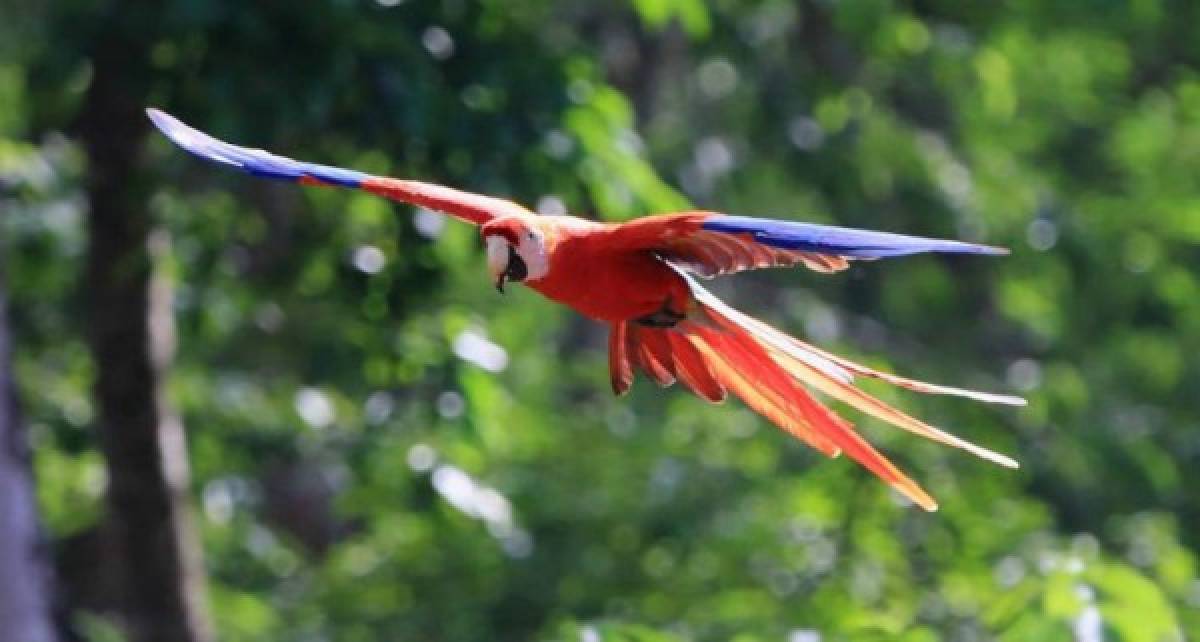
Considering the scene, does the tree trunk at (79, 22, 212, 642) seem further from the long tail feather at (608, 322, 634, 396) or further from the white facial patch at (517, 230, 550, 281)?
the white facial patch at (517, 230, 550, 281)

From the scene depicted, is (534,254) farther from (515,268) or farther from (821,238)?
(821,238)

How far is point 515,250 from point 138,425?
2.65 meters

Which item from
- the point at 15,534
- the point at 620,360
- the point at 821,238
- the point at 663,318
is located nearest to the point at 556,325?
the point at 15,534

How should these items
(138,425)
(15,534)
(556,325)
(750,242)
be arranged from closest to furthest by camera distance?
(750,242)
(15,534)
(138,425)
(556,325)

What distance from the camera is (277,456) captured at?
5.12 meters

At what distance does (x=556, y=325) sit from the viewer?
20.6 ft

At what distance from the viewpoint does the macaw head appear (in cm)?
201

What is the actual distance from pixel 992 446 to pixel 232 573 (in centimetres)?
262

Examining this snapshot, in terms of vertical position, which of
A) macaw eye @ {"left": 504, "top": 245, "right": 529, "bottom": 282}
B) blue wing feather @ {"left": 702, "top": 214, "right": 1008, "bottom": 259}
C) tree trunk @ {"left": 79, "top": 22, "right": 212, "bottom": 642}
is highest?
tree trunk @ {"left": 79, "top": 22, "right": 212, "bottom": 642}

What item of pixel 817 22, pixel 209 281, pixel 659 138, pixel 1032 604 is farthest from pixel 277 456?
pixel 1032 604

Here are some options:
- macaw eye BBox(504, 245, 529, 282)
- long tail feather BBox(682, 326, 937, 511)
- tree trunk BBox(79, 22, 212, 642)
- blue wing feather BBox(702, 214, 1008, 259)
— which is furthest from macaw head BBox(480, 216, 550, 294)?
tree trunk BBox(79, 22, 212, 642)

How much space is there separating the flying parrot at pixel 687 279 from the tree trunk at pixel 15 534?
1698mm

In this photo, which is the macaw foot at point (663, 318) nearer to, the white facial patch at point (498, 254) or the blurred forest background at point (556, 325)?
the white facial patch at point (498, 254)

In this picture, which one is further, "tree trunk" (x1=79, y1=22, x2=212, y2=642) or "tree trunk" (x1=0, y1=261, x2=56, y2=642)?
"tree trunk" (x1=79, y1=22, x2=212, y2=642)
